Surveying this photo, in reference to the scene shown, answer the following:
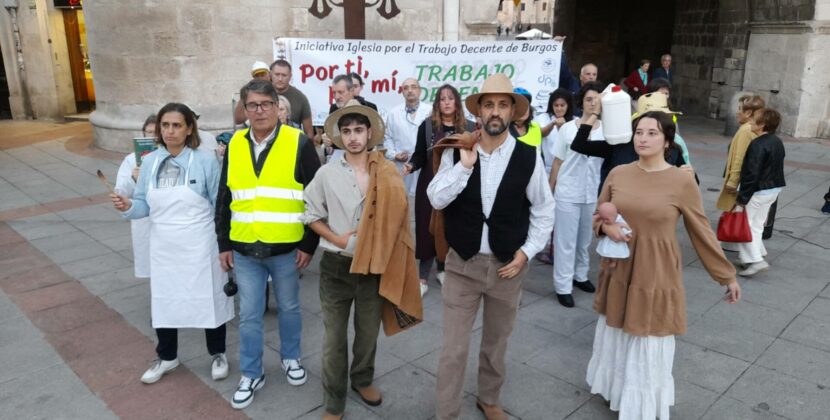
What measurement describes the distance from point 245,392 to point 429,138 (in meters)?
2.52

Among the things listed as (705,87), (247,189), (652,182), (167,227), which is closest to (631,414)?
(652,182)

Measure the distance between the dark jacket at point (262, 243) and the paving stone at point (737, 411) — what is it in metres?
2.59

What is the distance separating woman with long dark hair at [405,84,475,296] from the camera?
5.18 m

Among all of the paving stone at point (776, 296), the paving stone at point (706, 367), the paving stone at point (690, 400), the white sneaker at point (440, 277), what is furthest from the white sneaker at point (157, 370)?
the paving stone at point (776, 296)

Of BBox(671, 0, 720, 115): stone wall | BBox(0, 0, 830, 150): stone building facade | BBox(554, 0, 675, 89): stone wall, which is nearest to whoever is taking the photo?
BBox(0, 0, 830, 150): stone building facade

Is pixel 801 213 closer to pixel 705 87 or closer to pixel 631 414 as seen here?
pixel 631 414

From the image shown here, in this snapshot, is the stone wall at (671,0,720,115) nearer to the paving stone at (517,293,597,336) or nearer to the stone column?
the stone column

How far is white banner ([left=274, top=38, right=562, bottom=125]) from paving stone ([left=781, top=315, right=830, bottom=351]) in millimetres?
4554

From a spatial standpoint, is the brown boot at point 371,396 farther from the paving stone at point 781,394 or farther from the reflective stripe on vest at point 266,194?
the paving stone at point 781,394

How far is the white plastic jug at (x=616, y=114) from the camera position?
3735 mm

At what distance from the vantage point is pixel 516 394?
394 cm

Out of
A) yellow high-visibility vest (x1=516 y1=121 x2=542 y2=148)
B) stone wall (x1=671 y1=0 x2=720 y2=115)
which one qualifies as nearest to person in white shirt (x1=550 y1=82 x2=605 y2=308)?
yellow high-visibility vest (x1=516 y1=121 x2=542 y2=148)

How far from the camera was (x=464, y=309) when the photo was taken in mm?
3381

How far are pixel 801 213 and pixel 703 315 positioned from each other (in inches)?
163
